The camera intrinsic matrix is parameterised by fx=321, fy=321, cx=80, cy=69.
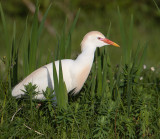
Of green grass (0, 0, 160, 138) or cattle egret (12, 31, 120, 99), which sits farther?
cattle egret (12, 31, 120, 99)

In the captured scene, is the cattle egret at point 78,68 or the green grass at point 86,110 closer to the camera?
the green grass at point 86,110

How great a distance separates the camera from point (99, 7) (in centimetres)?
911

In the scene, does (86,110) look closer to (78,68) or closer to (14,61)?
(78,68)

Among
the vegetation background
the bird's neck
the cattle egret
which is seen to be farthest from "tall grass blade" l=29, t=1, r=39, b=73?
the vegetation background

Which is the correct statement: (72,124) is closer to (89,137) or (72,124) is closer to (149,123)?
(89,137)

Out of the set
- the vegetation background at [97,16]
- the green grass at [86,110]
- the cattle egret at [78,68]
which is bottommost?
the green grass at [86,110]

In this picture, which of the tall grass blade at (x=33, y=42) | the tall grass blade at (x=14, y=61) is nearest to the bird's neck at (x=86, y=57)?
the tall grass blade at (x=33, y=42)

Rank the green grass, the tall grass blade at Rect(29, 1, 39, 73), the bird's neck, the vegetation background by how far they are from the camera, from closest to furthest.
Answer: the green grass → the tall grass blade at Rect(29, 1, 39, 73) → the bird's neck → the vegetation background

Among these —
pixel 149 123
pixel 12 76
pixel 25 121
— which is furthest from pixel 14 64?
pixel 149 123


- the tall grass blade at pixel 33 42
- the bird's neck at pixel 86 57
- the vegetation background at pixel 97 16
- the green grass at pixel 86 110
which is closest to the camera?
the green grass at pixel 86 110

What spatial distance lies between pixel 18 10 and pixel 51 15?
1.04m

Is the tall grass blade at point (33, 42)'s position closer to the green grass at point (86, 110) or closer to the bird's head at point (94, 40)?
the green grass at point (86, 110)

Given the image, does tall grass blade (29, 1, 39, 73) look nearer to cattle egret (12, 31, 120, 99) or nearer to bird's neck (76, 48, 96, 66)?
cattle egret (12, 31, 120, 99)

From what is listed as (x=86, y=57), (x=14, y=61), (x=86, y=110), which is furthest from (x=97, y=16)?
(x=86, y=110)
